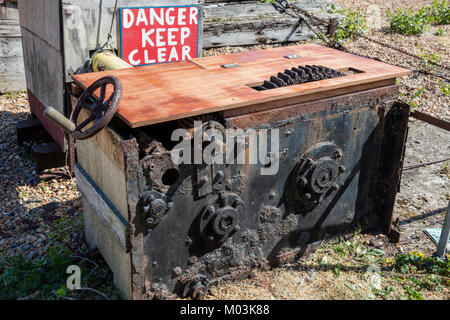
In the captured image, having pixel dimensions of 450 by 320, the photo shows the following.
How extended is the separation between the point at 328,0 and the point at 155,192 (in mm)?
8006

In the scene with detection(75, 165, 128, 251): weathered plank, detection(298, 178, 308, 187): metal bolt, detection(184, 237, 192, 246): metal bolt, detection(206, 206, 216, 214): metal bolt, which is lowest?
detection(184, 237, 192, 246): metal bolt

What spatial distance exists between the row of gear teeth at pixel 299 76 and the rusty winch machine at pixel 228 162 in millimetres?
11

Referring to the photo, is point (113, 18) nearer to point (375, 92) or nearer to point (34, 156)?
point (34, 156)

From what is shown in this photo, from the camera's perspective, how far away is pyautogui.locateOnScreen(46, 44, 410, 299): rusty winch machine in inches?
132

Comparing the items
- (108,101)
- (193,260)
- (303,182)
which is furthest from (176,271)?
(108,101)

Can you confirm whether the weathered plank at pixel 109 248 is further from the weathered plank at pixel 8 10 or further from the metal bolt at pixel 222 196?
the weathered plank at pixel 8 10

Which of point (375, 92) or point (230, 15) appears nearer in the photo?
point (375, 92)

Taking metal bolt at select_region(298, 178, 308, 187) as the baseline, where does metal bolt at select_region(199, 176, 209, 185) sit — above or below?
above

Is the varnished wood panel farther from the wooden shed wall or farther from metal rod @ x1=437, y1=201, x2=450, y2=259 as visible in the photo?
the wooden shed wall

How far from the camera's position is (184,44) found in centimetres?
609

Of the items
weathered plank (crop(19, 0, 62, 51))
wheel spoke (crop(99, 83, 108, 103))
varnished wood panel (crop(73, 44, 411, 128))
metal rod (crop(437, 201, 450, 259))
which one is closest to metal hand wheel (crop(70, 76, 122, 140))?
wheel spoke (crop(99, 83, 108, 103))

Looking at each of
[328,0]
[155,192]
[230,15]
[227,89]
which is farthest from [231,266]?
[328,0]

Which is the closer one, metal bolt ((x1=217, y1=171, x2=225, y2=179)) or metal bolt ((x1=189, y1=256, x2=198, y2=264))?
metal bolt ((x1=217, y1=171, x2=225, y2=179))

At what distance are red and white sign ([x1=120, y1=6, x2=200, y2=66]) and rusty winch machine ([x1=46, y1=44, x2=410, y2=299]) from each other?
140 cm
